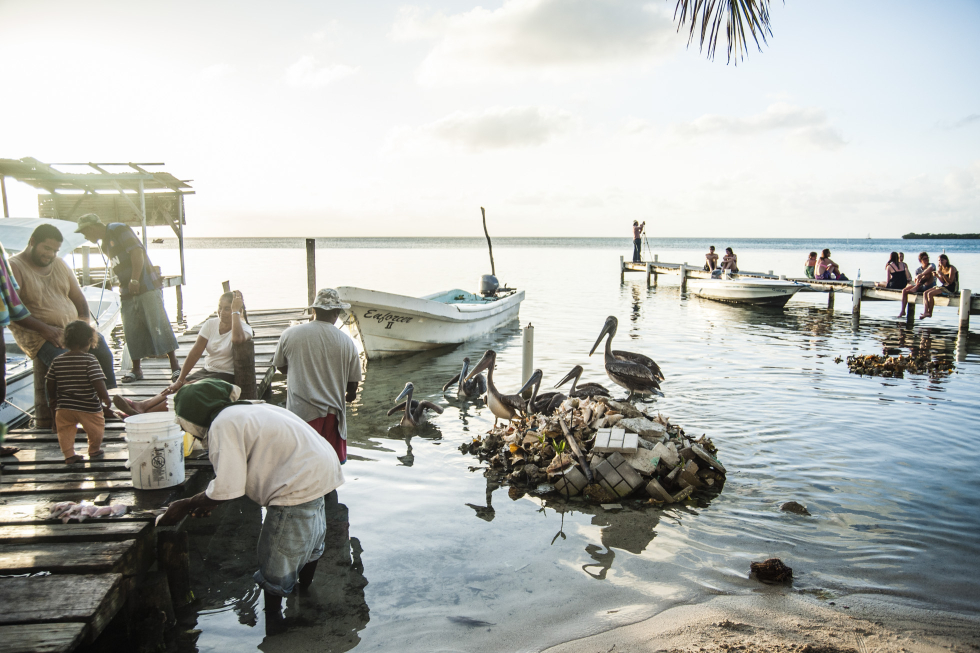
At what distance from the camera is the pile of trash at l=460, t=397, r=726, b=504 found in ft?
19.4

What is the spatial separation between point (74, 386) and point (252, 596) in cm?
224

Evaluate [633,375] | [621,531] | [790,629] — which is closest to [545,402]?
[633,375]

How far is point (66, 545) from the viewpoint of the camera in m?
3.59

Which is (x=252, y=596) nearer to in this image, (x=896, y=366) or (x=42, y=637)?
(x=42, y=637)

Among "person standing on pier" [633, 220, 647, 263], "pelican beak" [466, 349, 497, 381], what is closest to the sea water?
"pelican beak" [466, 349, 497, 381]

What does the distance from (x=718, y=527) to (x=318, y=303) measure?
13.2 ft

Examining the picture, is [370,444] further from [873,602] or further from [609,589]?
[873,602]

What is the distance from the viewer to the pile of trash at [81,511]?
3.85m

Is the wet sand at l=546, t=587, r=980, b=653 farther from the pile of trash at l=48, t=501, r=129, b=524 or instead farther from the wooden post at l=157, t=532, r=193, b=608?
the pile of trash at l=48, t=501, r=129, b=524

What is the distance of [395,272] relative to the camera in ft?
133

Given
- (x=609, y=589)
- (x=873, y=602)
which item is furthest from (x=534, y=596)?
(x=873, y=602)

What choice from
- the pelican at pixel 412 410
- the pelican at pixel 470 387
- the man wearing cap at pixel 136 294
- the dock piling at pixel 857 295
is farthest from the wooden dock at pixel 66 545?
the dock piling at pixel 857 295

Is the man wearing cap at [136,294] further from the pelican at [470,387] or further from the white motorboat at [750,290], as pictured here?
the white motorboat at [750,290]

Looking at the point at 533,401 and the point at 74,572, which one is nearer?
the point at 74,572
